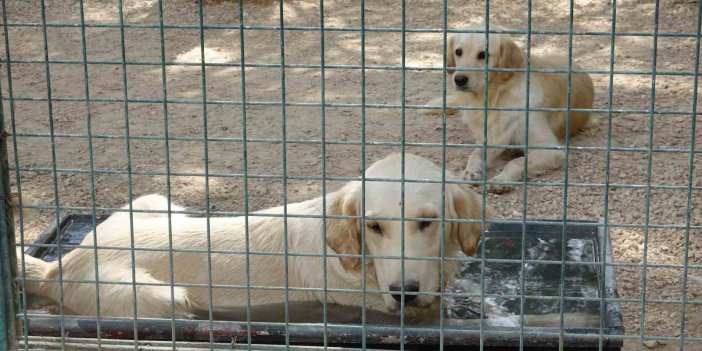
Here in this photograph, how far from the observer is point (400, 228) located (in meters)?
4.27

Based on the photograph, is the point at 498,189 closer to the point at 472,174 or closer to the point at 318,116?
the point at 472,174

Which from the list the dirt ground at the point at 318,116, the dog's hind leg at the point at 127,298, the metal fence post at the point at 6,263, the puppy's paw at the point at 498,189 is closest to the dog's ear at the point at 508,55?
the dirt ground at the point at 318,116

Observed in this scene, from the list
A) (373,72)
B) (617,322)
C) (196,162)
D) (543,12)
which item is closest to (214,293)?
(617,322)

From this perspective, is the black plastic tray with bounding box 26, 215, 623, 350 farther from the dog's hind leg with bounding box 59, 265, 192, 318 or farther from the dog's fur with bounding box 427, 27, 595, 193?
the dog's fur with bounding box 427, 27, 595, 193

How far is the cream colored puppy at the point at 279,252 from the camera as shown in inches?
172

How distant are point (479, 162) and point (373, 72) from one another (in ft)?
8.11

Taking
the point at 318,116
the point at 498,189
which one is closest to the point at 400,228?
the point at 498,189

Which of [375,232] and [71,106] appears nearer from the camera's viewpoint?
[375,232]

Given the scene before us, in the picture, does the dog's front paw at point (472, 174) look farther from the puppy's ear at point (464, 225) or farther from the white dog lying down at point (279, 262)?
the puppy's ear at point (464, 225)

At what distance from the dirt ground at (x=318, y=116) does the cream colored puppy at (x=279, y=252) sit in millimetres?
336

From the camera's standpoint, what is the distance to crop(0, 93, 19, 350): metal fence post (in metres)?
3.79

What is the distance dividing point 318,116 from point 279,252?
4133 mm

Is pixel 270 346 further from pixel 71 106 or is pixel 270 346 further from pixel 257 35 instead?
pixel 257 35

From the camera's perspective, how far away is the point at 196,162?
7727mm
